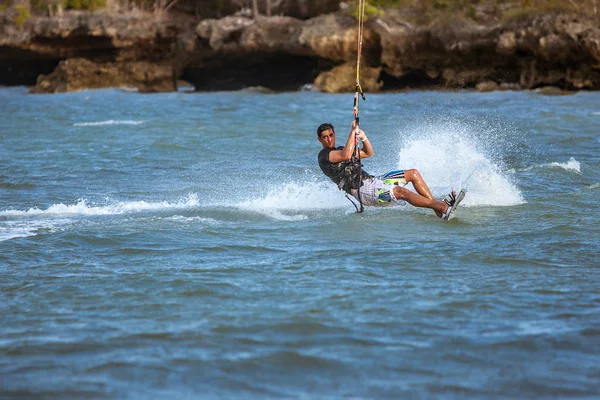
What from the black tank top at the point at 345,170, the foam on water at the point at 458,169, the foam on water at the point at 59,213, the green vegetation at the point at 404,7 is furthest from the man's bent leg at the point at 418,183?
the green vegetation at the point at 404,7

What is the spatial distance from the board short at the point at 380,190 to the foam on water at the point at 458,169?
1172mm

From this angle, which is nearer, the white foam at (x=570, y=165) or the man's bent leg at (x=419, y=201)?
the man's bent leg at (x=419, y=201)

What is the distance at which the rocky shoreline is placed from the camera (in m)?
32.9

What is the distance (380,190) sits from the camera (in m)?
10.7

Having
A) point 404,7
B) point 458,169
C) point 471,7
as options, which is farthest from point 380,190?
point 404,7

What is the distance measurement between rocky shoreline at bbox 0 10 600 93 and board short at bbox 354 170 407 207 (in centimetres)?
2278

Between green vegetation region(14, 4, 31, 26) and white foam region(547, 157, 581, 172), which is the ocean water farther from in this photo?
green vegetation region(14, 4, 31, 26)

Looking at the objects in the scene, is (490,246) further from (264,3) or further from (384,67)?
(264,3)

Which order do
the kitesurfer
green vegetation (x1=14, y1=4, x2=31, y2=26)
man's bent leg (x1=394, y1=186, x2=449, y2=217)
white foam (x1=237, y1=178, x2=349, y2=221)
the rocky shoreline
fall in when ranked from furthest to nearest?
green vegetation (x1=14, y1=4, x2=31, y2=26) → the rocky shoreline → white foam (x1=237, y1=178, x2=349, y2=221) → the kitesurfer → man's bent leg (x1=394, y1=186, x2=449, y2=217)

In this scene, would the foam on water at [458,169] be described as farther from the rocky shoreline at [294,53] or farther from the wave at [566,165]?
the rocky shoreline at [294,53]

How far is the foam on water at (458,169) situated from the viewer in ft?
38.8

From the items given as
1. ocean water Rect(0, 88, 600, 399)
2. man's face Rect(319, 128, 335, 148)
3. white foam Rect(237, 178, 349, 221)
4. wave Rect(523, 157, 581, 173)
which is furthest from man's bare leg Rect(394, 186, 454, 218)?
wave Rect(523, 157, 581, 173)

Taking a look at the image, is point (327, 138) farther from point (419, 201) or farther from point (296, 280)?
point (296, 280)

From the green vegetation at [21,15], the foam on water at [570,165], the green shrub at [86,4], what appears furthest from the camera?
the green shrub at [86,4]
